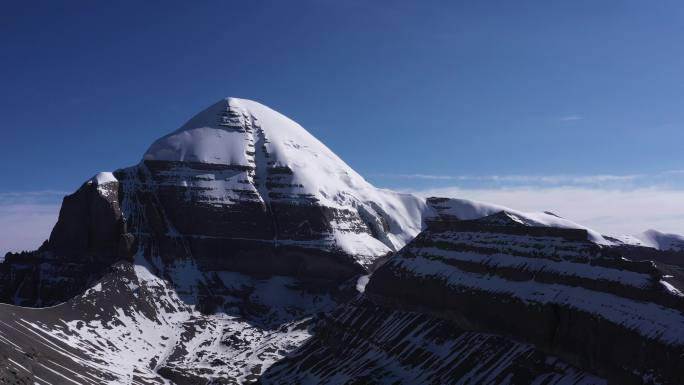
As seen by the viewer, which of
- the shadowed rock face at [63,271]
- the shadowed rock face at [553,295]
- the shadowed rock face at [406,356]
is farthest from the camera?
the shadowed rock face at [63,271]

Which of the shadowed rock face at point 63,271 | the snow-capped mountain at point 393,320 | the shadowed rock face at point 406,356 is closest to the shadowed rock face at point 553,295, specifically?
the snow-capped mountain at point 393,320

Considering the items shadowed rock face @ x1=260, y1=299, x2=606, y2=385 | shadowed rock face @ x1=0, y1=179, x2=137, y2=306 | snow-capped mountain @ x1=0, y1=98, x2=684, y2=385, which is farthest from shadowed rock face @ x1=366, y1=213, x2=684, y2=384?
shadowed rock face @ x1=0, y1=179, x2=137, y2=306

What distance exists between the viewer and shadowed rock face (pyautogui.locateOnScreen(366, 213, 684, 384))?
73.7 metres

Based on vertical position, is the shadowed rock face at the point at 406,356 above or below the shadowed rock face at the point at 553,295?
below

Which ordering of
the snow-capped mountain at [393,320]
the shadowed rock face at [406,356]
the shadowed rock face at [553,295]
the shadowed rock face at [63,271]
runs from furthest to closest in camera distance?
1. the shadowed rock face at [63,271]
2. the shadowed rock face at [406,356]
3. the snow-capped mountain at [393,320]
4. the shadowed rock face at [553,295]

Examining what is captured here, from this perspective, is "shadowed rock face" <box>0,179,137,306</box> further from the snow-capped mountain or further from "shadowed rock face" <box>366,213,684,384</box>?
"shadowed rock face" <box>366,213,684,384</box>

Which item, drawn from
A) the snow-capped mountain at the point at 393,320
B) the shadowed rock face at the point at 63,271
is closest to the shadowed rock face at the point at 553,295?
the snow-capped mountain at the point at 393,320

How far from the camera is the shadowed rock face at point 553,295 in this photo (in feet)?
242

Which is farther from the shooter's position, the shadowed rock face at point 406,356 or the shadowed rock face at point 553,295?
the shadowed rock face at point 406,356

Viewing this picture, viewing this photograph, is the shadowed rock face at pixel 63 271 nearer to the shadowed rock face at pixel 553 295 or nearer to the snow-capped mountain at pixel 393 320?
the snow-capped mountain at pixel 393 320

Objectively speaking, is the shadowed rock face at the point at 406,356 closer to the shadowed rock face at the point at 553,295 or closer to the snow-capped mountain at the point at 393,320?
the snow-capped mountain at the point at 393,320

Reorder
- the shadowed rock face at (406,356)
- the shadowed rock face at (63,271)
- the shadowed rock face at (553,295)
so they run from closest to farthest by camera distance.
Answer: the shadowed rock face at (553,295)
the shadowed rock face at (406,356)
the shadowed rock face at (63,271)

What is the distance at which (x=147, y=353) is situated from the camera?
153m

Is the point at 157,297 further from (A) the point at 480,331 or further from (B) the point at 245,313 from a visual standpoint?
(A) the point at 480,331
